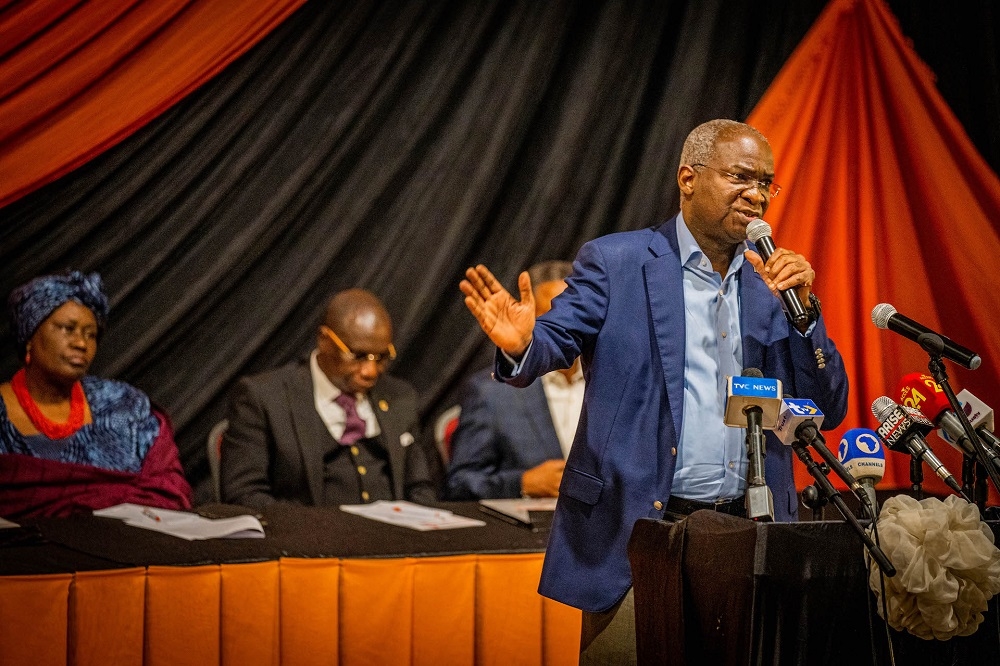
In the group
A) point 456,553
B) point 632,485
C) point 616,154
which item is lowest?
point 456,553

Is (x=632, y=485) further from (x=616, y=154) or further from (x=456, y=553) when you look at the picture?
(x=616, y=154)

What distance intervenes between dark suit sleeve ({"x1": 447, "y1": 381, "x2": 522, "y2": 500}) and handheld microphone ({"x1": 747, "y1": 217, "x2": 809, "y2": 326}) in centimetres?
200

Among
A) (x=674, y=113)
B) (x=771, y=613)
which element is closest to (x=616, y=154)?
(x=674, y=113)

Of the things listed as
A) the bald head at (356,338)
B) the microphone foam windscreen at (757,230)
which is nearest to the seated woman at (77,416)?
the bald head at (356,338)

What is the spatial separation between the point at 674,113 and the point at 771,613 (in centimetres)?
329

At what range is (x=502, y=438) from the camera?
13.2 ft

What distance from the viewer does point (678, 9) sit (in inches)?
182

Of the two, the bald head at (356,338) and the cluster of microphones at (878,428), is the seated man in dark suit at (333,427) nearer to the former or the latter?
the bald head at (356,338)

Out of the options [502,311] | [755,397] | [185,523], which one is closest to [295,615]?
[185,523]

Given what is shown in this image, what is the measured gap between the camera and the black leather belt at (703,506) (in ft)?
6.87

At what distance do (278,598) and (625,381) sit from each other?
3.85ft

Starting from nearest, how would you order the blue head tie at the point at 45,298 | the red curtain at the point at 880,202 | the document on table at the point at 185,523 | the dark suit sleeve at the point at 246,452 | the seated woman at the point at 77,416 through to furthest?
the document on table at the point at 185,523 → the seated woman at the point at 77,416 → the blue head tie at the point at 45,298 → the dark suit sleeve at the point at 246,452 → the red curtain at the point at 880,202

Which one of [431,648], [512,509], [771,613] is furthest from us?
[512,509]

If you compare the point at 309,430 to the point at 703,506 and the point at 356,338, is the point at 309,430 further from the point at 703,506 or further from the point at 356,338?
the point at 703,506
